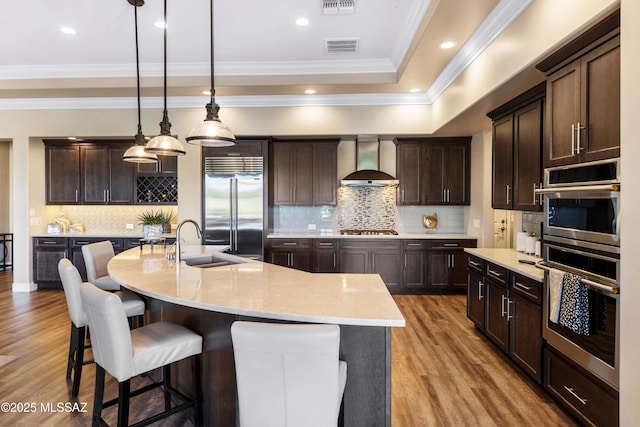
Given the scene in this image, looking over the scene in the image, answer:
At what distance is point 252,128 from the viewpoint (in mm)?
5430

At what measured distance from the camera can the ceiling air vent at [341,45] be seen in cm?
389

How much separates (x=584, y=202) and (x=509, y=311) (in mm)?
1356

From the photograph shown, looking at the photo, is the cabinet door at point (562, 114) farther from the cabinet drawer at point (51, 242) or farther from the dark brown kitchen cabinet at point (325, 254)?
the cabinet drawer at point (51, 242)

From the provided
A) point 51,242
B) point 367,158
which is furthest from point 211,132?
point 51,242

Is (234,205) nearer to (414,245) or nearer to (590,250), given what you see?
(414,245)

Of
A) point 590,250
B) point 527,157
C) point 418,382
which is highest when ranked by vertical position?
point 527,157

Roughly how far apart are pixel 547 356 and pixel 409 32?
3129 millimetres

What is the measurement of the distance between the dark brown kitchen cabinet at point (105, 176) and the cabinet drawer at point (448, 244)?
5118 millimetres

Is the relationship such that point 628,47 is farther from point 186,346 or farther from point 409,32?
point 186,346

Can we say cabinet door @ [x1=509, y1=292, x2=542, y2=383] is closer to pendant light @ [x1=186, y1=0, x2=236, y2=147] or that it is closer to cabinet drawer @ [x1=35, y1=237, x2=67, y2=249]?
pendant light @ [x1=186, y1=0, x2=236, y2=147]

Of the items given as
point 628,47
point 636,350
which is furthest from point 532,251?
point 628,47

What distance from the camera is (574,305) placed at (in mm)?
2141

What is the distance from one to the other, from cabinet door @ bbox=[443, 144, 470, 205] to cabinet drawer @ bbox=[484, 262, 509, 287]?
7.79ft

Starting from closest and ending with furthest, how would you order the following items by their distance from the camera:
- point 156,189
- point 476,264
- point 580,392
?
point 580,392 → point 476,264 → point 156,189
